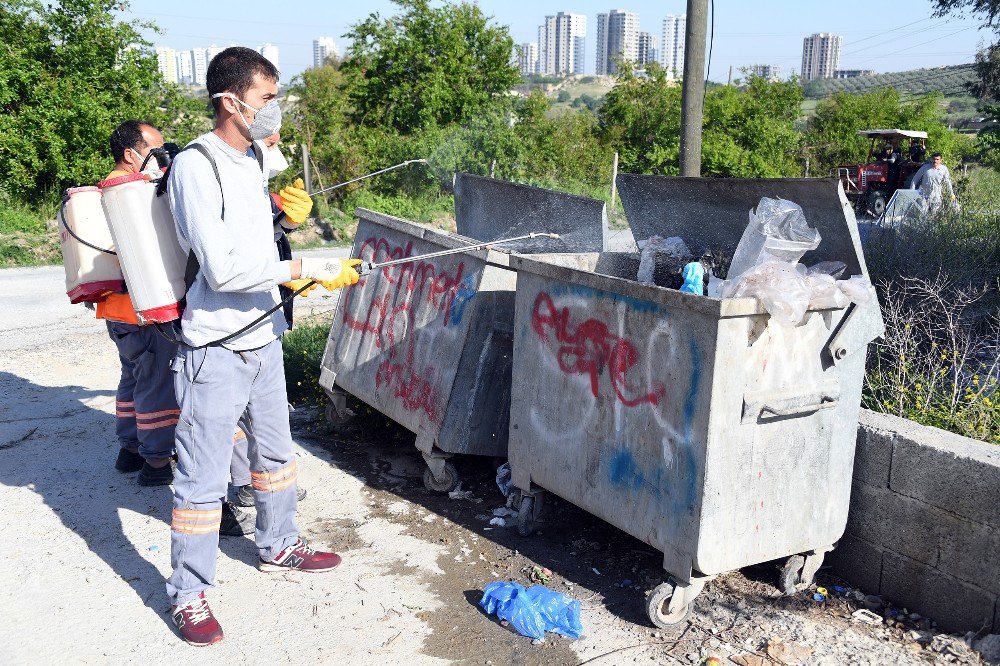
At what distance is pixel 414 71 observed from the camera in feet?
63.1

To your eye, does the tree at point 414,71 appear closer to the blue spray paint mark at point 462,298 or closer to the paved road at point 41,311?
the paved road at point 41,311

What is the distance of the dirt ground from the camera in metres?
3.00

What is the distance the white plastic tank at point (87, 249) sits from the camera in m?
4.17

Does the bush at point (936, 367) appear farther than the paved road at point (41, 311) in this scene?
No

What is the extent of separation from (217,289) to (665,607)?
6.41 feet

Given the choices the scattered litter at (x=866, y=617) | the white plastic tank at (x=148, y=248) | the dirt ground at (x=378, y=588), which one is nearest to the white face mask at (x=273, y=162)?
the white plastic tank at (x=148, y=248)

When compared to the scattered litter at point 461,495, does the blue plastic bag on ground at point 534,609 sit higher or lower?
higher

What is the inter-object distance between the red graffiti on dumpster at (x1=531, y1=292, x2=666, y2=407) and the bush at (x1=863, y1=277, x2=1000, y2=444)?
4.14ft

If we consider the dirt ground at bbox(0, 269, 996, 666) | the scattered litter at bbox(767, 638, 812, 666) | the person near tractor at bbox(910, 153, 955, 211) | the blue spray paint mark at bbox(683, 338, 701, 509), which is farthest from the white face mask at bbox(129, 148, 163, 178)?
the person near tractor at bbox(910, 153, 955, 211)

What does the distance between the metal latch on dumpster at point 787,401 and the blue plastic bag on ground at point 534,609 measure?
0.96 metres

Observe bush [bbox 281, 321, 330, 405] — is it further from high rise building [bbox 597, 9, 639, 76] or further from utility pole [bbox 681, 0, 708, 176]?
high rise building [bbox 597, 9, 639, 76]

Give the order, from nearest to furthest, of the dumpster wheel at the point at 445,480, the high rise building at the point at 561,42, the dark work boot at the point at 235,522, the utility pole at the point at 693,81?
the dark work boot at the point at 235,522 → the dumpster wheel at the point at 445,480 → the utility pole at the point at 693,81 → the high rise building at the point at 561,42

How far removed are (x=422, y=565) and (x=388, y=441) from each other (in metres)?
1.55

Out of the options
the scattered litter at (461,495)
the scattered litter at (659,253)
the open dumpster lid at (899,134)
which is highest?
the open dumpster lid at (899,134)
